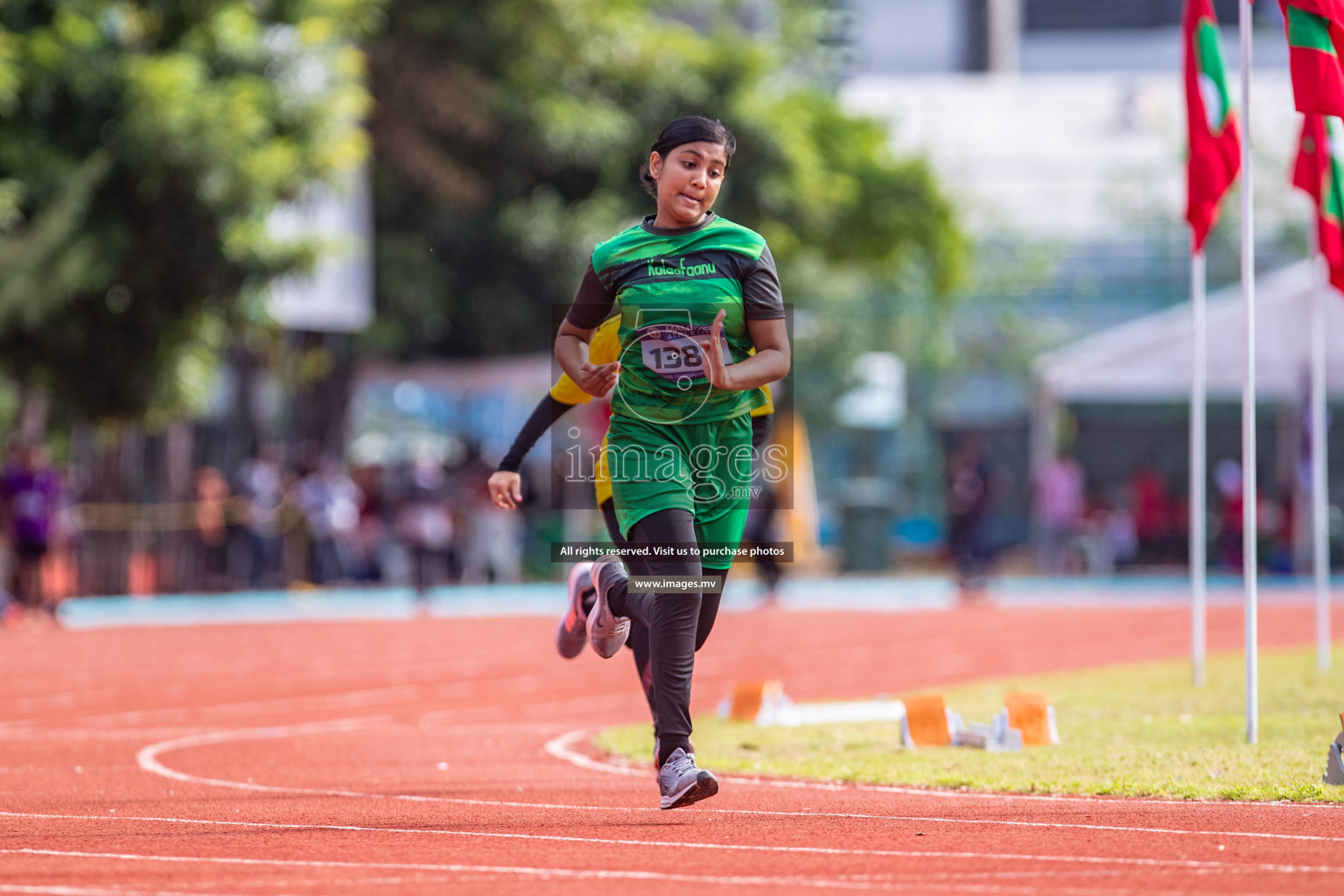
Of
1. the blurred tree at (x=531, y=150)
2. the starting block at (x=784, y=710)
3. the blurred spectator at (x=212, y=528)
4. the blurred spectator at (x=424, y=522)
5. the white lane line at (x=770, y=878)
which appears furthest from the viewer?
the blurred tree at (x=531, y=150)

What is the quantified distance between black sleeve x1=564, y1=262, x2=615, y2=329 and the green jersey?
1cm

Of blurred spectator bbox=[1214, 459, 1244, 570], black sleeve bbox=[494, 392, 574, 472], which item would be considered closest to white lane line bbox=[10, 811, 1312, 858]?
black sleeve bbox=[494, 392, 574, 472]

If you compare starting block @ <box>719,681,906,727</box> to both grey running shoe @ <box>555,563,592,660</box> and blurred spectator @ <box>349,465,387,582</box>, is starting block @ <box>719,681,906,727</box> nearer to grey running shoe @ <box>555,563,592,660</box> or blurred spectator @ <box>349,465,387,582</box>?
grey running shoe @ <box>555,563,592,660</box>

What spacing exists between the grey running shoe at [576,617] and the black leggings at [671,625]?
25.2 inches

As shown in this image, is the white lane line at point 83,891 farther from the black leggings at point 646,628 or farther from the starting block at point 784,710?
the starting block at point 784,710

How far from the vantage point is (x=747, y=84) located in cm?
3053

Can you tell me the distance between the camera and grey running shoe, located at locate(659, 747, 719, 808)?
615 centimetres

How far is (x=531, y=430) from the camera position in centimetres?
666

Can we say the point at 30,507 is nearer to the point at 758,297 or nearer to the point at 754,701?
the point at 754,701

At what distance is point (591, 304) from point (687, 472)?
665mm

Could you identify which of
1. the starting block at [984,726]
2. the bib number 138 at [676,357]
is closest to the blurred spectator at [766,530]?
the starting block at [984,726]

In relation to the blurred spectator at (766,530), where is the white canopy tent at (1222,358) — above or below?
above

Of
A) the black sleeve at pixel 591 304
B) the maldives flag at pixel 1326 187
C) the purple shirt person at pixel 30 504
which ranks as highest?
the maldives flag at pixel 1326 187

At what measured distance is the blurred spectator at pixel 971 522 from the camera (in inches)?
976
